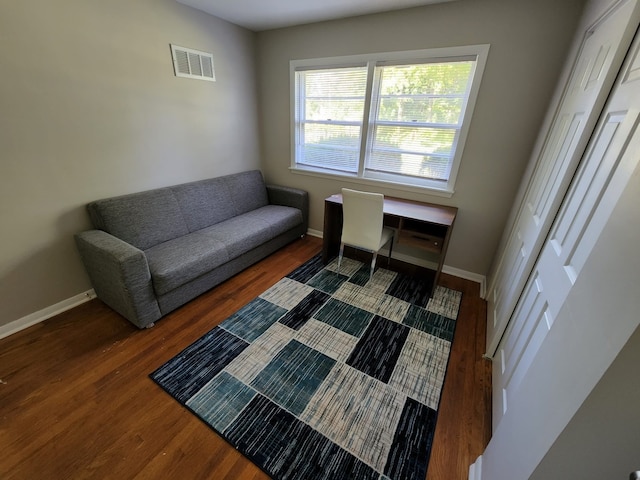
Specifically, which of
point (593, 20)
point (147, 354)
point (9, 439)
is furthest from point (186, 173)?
point (593, 20)

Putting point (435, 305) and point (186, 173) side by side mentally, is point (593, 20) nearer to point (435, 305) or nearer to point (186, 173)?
point (435, 305)

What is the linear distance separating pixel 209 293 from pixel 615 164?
8.52ft

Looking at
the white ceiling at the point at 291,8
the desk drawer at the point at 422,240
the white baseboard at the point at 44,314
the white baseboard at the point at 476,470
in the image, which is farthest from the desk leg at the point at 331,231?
the white baseboard at the point at 44,314

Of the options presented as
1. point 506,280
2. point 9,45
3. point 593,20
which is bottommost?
point 506,280

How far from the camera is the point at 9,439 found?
127cm

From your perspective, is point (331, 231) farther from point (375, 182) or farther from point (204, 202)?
point (204, 202)

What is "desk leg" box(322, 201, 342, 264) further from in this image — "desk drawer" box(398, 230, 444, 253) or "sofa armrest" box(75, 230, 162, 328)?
"sofa armrest" box(75, 230, 162, 328)

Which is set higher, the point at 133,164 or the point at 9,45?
the point at 9,45

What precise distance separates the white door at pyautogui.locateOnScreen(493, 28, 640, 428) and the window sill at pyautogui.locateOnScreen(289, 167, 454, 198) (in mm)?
1269

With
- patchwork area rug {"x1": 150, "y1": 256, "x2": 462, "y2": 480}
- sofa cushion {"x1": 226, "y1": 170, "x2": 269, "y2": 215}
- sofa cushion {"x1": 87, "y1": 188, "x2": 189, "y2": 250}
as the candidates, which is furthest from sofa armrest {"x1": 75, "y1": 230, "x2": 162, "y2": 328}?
sofa cushion {"x1": 226, "y1": 170, "x2": 269, "y2": 215}

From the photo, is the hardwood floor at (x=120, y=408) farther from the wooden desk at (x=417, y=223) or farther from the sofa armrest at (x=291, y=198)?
the sofa armrest at (x=291, y=198)

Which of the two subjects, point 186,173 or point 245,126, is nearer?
point 186,173

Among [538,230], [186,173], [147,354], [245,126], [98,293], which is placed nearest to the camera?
[538,230]

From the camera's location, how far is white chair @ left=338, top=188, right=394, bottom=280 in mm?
2205
